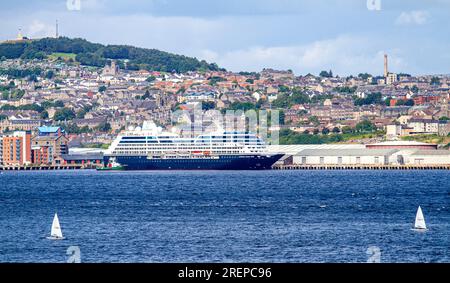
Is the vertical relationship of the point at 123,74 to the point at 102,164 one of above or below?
above

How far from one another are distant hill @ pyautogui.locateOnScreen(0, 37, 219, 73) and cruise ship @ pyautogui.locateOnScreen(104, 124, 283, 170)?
111 feet

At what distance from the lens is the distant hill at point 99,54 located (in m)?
93.7

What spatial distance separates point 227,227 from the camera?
1466cm

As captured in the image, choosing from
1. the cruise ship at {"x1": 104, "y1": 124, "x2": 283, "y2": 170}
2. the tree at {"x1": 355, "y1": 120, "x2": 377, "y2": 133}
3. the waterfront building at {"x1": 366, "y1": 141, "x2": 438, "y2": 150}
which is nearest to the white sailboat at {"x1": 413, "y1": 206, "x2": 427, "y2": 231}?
the cruise ship at {"x1": 104, "y1": 124, "x2": 283, "y2": 170}

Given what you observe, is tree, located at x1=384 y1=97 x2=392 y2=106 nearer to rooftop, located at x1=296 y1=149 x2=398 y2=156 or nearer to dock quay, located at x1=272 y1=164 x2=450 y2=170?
rooftop, located at x1=296 y1=149 x2=398 y2=156

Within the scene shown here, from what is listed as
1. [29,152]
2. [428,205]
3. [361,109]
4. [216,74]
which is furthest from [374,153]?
[216,74]

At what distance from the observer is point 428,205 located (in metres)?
21.3

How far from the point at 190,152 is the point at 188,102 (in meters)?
37.6

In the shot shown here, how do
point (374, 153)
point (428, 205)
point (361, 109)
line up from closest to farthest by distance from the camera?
point (428, 205), point (374, 153), point (361, 109)

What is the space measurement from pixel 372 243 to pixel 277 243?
1154mm

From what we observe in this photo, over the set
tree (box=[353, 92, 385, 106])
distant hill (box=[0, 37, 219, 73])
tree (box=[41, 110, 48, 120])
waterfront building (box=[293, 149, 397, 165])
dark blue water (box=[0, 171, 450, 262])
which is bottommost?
waterfront building (box=[293, 149, 397, 165])

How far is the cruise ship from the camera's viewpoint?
53.0m

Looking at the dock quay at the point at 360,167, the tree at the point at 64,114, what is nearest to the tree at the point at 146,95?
the tree at the point at 64,114
